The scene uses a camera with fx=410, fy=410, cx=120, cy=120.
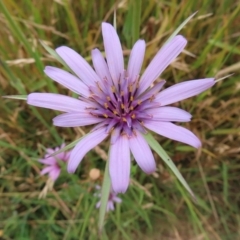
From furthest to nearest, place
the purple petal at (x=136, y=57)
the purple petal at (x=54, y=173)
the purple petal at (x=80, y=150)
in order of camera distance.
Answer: the purple petal at (x=54, y=173) < the purple petal at (x=136, y=57) < the purple petal at (x=80, y=150)

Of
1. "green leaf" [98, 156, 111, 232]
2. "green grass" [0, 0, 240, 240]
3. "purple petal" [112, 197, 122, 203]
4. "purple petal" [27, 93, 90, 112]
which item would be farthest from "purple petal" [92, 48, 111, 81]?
"purple petal" [112, 197, 122, 203]

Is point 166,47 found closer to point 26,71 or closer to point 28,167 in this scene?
point 26,71

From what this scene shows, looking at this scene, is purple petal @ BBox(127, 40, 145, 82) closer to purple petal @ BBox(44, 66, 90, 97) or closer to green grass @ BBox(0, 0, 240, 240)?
purple petal @ BBox(44, 66, 90, 97)

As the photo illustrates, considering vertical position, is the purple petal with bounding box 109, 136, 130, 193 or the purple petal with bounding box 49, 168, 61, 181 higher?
the purple petal with bounding box 109, 136, 130, 193

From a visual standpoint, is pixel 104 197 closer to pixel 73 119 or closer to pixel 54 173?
pixel 73 119

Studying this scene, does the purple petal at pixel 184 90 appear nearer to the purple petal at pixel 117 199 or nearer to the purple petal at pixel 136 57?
the purple petal at pixel 136 57

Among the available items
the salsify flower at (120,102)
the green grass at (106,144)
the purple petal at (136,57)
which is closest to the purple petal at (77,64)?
the salsify flower at (120,102)
